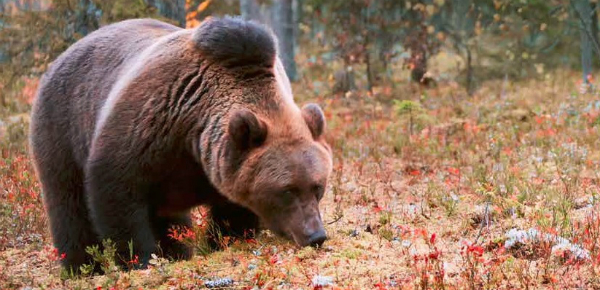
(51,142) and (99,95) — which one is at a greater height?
(99,95)

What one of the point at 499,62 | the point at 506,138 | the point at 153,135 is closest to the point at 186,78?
the point at 153,135

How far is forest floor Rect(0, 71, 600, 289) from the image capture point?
15.8 ft

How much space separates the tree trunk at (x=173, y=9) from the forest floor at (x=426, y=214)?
2950 millimetres

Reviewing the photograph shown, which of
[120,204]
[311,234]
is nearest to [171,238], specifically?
[120,204]

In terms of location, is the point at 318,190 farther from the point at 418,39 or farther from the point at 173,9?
the point at 418,39

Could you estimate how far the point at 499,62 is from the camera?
1673cm

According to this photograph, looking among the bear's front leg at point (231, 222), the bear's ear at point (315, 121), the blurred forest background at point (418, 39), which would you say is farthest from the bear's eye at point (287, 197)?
the blurred forest background at point (418, 39)

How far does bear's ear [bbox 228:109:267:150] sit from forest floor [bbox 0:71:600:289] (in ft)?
2.79

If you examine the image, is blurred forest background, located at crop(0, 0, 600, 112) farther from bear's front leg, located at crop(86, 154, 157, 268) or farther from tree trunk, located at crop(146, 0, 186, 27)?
bear's front leg, located at crop(86, 154, 157, 268)

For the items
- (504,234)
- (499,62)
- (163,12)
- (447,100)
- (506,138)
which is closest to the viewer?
(504,234)

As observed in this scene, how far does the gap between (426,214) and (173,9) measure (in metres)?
6.22

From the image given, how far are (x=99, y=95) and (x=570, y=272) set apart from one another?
4240mm

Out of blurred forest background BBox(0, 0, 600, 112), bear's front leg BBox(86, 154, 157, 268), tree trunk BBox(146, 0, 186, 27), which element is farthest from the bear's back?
blurred forest background BBox(0, 0, 600, 112)

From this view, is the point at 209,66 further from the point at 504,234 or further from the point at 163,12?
the point at 163,12
